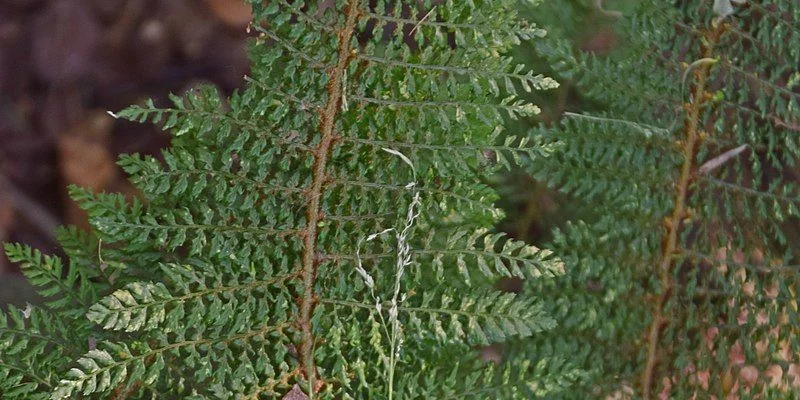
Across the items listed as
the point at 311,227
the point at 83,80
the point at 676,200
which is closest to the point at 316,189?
the point at 311,227

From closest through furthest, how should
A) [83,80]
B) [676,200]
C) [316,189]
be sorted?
[316,189], [676,200], [83,80]

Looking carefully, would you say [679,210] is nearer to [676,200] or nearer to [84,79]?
[676,200]

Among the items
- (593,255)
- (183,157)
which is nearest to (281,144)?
(183,157)

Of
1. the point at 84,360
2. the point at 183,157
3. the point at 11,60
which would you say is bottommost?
the point at 11,60

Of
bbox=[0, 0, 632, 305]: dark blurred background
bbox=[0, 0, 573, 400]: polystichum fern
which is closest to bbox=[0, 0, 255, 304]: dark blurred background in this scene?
bbox=[0, 0, 632, 305]: dark blurred background

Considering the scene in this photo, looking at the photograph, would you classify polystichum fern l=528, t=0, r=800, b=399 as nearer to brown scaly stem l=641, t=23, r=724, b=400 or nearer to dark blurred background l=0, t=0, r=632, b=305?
brown scaly stem l=641, t=23, r=724, b=400

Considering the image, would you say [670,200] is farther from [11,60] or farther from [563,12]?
[11,60]
